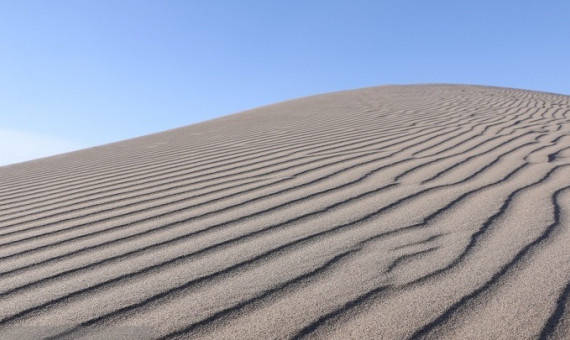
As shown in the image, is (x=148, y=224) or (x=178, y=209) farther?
(x=178, y=209)

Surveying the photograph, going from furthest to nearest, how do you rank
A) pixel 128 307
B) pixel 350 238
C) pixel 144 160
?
pixel 144 160 → pixel 350 238 → pixel 128 307

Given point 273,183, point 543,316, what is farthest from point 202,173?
point 543,316

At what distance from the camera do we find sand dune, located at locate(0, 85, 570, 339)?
63.3 inches

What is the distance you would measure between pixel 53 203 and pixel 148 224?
3.82ft

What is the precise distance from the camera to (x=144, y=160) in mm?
5168

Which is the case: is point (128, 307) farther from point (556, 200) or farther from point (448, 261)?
point (556, 200)

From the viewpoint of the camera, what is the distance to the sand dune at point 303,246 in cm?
161

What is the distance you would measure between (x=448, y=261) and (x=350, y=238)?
438mm

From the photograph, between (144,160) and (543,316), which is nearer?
(543,316)

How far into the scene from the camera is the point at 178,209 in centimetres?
297

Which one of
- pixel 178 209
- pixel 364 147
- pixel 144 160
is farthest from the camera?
pixel 144 160

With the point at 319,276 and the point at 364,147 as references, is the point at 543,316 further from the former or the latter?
the point at 364,147

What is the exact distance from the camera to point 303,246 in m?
2.22

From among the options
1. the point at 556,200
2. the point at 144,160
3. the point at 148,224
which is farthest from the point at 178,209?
the point at 144,160
